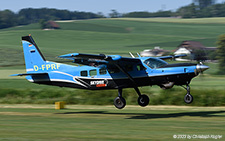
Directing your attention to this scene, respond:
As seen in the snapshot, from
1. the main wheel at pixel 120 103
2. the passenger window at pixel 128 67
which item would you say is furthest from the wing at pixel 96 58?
the main wheel at pixel 120 103

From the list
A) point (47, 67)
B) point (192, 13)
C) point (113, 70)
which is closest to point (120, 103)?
point (113, 70)

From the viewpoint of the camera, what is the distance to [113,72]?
2145 centimetres

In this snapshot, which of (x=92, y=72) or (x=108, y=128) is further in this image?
(x=92, y=72)

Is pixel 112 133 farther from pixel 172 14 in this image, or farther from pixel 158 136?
pixel 172 14

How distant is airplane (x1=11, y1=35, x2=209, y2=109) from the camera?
63.4 feet

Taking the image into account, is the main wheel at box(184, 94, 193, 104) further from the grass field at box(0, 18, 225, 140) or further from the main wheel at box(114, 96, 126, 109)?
the main wheel at box(114, 96, 126, 109)

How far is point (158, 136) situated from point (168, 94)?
14538 mm

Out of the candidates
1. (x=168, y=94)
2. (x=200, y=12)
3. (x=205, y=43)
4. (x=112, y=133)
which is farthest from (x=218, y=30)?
(x=112, y=133)

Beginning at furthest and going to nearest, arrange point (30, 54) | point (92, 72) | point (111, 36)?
point (111, 36)
point (30, 54)
point (92, 72)

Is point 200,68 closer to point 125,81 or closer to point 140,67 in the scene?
point 140,67

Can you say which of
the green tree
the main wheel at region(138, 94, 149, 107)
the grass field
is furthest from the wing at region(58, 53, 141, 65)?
the green tree

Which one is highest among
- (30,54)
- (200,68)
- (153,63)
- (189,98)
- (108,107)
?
(30,54)
